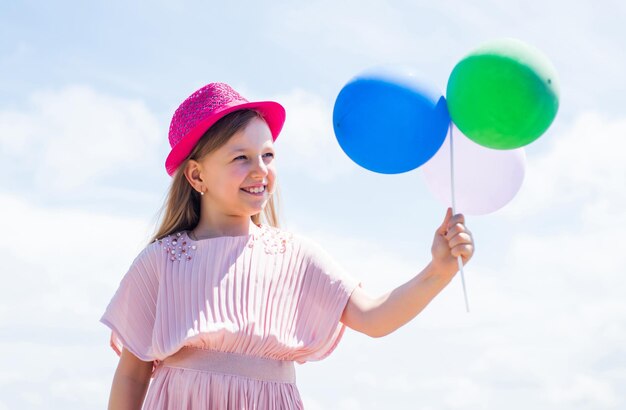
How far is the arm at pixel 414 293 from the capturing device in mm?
4133

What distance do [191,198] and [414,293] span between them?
1186mm

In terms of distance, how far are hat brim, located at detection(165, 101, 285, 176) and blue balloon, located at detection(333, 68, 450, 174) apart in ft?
1.76

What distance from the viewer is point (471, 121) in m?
4.00

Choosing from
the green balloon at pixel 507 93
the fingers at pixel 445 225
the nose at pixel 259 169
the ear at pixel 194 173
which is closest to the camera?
the green balloon at pixel 507 93

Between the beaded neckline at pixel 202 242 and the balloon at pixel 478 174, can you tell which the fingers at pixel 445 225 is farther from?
the beaded neckline at pixel 202 242

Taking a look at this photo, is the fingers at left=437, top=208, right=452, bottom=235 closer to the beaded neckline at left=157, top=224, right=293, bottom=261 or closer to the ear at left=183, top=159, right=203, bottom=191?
the beaded neckline at left=157, top=224, right=293, bottom=261

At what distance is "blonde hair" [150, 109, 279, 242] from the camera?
4590 millimetres

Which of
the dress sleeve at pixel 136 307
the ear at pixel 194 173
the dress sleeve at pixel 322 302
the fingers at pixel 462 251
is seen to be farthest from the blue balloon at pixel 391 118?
the dress sleeve at pixel 136 307

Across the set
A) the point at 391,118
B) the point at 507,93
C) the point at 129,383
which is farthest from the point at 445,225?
the point at 129,383

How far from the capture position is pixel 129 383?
4547 millimetres

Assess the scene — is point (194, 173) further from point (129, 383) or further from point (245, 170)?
point (129, 383)

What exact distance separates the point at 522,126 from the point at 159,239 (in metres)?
1.76

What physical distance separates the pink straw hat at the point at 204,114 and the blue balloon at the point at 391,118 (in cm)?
56

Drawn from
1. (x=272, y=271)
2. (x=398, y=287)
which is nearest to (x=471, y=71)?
(x=398, y=287)
